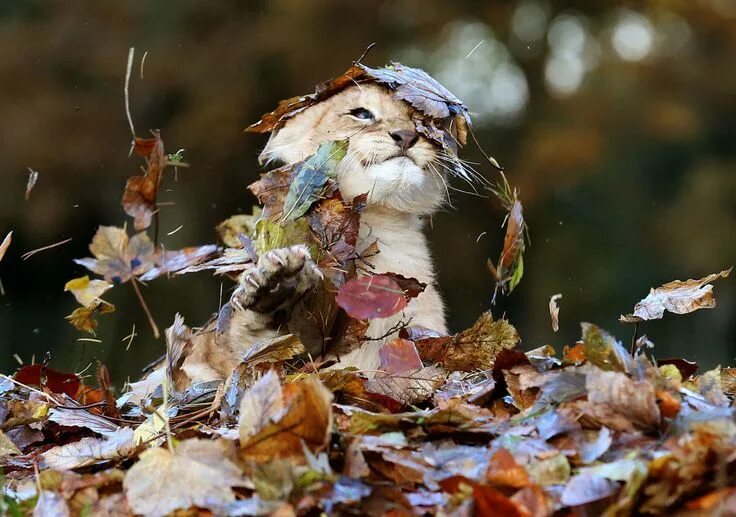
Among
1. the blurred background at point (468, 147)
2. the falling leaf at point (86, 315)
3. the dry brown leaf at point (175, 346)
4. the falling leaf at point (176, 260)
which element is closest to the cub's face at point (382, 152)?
the falling leaf at point (176, 260)

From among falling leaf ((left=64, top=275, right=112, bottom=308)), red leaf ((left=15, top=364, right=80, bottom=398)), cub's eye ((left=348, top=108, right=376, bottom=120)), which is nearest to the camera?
red leaf ((left=15, top=364, right=80, bottom=398))

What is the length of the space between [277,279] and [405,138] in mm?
913

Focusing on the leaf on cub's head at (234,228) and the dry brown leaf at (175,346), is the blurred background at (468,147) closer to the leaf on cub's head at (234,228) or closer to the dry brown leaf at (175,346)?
the leaf on cub's head at (234,228)

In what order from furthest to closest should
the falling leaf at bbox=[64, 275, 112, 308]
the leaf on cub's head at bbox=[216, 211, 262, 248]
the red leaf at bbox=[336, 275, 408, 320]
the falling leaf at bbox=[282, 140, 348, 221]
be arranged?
the leaf on cub's head at bbox=[216, 211, 262, 248]
the falling leaf at bbox=[64, 275, 112, 308]
the falling leaf at bbox=[282, 140, 348, 221]
the red leaf at bbox=[336, 275, 408, 320]

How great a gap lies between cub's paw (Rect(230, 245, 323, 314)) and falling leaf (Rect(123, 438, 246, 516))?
2.93 ft

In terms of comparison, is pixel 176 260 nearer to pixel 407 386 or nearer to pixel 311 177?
pixel 311 177

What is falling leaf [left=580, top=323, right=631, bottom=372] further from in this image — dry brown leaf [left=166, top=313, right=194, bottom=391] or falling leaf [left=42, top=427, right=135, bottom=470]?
dry brown leaf [left=166, top=313, right=194, bottom=391]

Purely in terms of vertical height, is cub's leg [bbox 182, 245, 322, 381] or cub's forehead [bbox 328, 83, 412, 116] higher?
cub's forehead [bbox 328, 83, 412, 116]

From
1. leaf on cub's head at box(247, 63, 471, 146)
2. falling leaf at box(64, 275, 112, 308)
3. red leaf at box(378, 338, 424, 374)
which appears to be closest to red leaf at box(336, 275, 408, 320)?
red leaf at box(378, 338, 424, 374)

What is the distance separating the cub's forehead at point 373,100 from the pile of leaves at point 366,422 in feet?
0.81

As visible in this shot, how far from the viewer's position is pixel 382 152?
3.73 metres

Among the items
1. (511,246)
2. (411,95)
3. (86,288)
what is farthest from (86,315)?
(511,246)

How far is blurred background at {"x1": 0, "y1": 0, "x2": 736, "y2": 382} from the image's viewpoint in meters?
10.1

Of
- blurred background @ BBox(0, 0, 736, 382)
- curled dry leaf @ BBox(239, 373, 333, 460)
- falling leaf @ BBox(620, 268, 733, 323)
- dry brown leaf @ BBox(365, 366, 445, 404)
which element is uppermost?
curled dry leaf @ BBox(239, 373, 333, 460)
